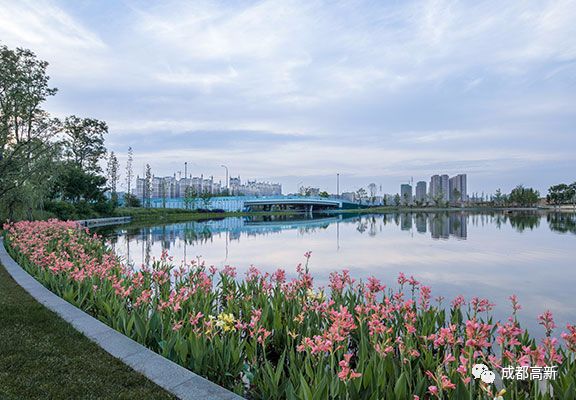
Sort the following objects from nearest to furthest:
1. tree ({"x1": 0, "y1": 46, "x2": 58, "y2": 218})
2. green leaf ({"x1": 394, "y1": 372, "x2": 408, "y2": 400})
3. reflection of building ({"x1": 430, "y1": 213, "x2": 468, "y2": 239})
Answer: green leaf ({"x1": 394, "y1": 372, "x2": 408, "y2": 400}), tree ({"x1": 0, "y1": 46, "x2": 58, "y2": 218}), reflection of building ({"x1": 430, "y1": 213, "x2": 468, "y2": 239})

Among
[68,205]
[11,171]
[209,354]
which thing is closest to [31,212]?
[68,205]

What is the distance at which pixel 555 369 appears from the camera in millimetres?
3238

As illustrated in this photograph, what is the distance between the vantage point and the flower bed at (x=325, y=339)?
3015mm

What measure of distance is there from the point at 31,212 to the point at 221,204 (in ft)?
185

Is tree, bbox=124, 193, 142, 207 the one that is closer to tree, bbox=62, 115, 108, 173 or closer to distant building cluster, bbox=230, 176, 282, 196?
tree, bbox=62, 115, 108, 173

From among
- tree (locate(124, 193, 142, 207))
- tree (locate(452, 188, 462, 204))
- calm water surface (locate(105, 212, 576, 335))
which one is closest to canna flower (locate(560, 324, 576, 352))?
calm water surface (locate(105, 212, 576, 335))

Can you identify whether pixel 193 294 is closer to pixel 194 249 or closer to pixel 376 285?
pixel 376 285

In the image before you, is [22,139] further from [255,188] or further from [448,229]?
[255,188]

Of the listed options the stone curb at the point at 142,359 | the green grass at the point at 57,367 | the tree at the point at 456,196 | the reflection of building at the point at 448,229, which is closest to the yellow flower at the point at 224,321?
the stone curb at the point at 142,359

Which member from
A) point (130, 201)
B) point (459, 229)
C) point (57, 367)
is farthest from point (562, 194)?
point (57, 367)

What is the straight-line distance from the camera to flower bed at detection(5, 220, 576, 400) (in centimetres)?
301

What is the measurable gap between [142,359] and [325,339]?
1980 mm

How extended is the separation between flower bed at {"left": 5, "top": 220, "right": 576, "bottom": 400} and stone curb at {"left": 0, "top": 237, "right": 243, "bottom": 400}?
192mm

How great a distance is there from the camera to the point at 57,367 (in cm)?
402
